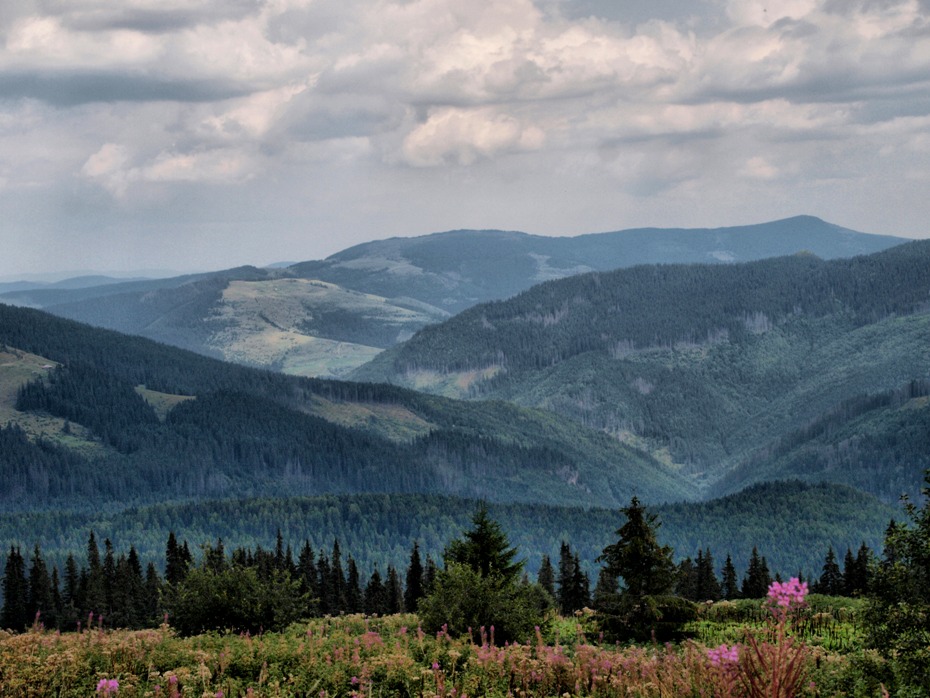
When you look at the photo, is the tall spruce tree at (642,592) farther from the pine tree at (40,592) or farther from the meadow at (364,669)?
the pine tree at (40,592)

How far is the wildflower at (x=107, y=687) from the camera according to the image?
24016 millimetres

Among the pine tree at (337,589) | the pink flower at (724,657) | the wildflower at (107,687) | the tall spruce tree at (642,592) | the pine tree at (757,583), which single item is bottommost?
the pine tree at (337,589)

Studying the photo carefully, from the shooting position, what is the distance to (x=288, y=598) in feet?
147

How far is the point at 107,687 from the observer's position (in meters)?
24.5

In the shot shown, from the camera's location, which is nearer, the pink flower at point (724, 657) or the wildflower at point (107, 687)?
the pink flower at point (724, 657)

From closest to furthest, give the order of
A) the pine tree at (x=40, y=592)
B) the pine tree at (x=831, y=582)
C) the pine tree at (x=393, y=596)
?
the pine tree at (x=831, y=582)
the pine tree at (x=40, y=592)
the pine tree at (x=393, y=596)

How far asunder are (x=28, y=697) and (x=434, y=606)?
15.2 m

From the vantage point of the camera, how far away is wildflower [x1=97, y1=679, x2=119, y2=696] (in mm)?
24016

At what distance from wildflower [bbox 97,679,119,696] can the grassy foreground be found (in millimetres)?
34

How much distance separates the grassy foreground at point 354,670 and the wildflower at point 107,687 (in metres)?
0.03

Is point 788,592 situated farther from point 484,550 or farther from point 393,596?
point 393,596

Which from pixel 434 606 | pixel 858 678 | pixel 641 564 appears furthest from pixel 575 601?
pixel 858 678

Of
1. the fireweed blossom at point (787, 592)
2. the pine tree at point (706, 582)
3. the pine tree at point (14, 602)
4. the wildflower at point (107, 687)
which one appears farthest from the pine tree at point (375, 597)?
the fireweed blossom at point (787, 592)

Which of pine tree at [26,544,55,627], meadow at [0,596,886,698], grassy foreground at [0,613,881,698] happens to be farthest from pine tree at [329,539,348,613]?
grassy foreground at [0,613,881,698]
